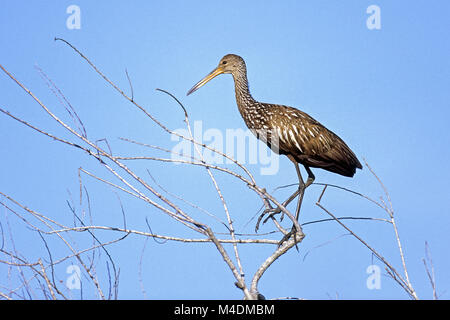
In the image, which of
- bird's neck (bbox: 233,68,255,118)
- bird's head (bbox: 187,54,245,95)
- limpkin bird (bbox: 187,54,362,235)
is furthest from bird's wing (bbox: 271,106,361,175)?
bird's head (bbox: 187,54,245,95)

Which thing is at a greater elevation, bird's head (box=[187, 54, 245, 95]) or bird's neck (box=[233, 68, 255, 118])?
bird's head (box=[187, 54, 245, 95])

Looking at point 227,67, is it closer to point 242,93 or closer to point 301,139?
point 242,93

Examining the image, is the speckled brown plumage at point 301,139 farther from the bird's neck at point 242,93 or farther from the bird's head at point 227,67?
the bird's head at point 227,67

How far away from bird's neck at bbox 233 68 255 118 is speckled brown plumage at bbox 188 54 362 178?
0.22 meters

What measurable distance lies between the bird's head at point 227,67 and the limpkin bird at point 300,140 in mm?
934

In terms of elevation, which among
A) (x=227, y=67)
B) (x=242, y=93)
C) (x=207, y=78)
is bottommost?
(x=242, y=93)

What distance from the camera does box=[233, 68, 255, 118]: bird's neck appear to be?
24.0 feet

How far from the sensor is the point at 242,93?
757cm

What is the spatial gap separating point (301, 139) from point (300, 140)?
0.06 feet

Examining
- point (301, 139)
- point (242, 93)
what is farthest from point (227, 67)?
point (301, 139)

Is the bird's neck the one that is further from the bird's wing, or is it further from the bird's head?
the bird's wing
